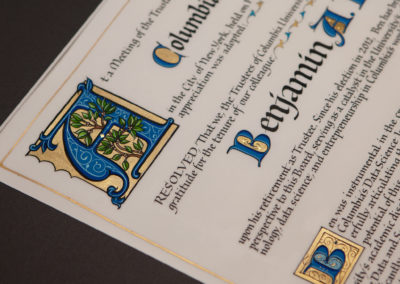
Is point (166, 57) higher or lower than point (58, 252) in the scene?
higher

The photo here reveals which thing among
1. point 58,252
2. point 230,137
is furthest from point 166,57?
point 58,252

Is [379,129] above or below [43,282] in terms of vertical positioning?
above

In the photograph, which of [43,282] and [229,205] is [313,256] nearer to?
[229,205]

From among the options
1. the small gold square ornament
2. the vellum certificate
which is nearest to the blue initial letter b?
the vellum certificate

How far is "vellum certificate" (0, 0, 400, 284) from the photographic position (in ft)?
2.02

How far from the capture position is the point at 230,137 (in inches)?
25.7

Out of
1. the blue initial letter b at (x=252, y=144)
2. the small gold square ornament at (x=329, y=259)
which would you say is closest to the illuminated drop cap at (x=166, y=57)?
the blue initial letter b at (x=252, y=144)

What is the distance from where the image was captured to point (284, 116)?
67 centimetres

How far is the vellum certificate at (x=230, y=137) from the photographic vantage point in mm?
616

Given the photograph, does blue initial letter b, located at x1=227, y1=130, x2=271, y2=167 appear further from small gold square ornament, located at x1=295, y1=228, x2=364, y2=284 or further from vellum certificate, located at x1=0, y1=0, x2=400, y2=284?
small gold square ornament, located at x1=295, y1=228, x2=364, y2=284

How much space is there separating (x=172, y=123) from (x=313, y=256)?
→ 264 mm

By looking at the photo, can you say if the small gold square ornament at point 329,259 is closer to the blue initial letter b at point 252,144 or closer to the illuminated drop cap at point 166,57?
the blue initial letter b at point 252,144

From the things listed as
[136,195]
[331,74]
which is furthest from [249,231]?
[331,74]

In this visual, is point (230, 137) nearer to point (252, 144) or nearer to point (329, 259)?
point (252, 144)
